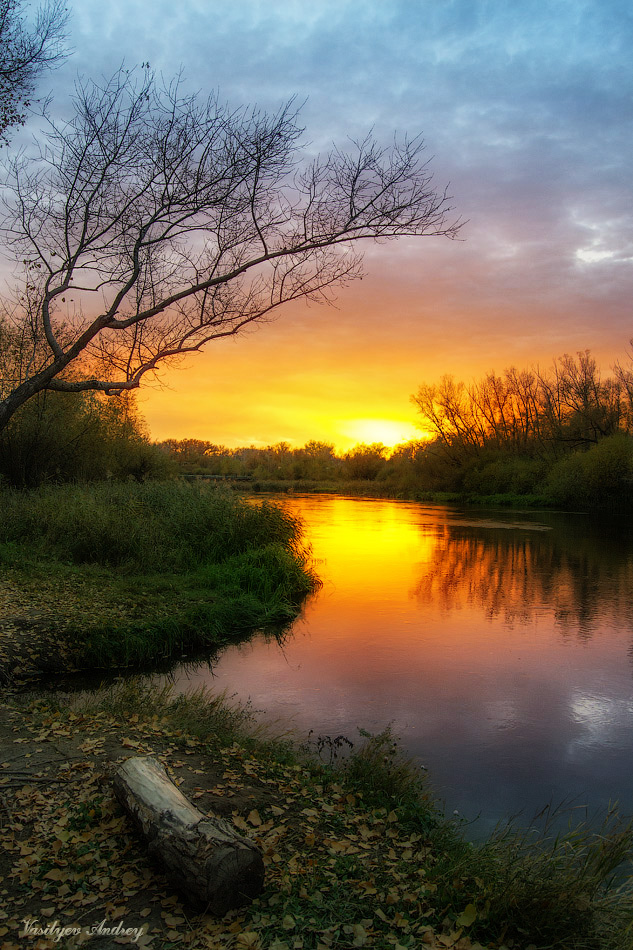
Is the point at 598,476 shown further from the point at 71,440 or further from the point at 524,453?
the point at 71,440

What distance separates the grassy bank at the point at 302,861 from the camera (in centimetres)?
319

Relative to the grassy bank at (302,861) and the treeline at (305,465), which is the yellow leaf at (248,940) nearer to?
the grassy bank at (302,861)

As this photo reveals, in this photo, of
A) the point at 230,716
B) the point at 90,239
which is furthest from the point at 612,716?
the point at 90,239

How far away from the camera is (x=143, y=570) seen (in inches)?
480

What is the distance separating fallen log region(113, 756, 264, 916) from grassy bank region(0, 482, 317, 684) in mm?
4968

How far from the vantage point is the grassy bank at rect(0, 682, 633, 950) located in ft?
10.5

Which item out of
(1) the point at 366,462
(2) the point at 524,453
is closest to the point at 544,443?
(2) the point at 524,453

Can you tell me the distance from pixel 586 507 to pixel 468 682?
36490 mm

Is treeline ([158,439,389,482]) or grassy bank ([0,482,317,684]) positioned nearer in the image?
grassy bank ([0,482,317,684])

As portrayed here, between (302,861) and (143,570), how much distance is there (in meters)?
9.08

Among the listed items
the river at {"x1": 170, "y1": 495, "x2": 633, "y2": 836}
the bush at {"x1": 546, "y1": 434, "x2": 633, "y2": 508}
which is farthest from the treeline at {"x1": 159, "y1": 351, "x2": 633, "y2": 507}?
the river at {"x1": 170, "y1": 495, "x2": 633, "y2": 836}

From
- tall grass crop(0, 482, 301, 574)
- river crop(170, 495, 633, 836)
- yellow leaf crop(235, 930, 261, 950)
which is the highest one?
tall grass crop(0, 482, 301, 574)

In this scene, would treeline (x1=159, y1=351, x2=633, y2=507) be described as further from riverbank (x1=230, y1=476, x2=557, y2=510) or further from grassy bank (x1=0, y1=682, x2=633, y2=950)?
grassy bank (x1=0, y1=682, x2=633, y2=950)

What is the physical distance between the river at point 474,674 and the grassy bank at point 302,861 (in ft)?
2.74
